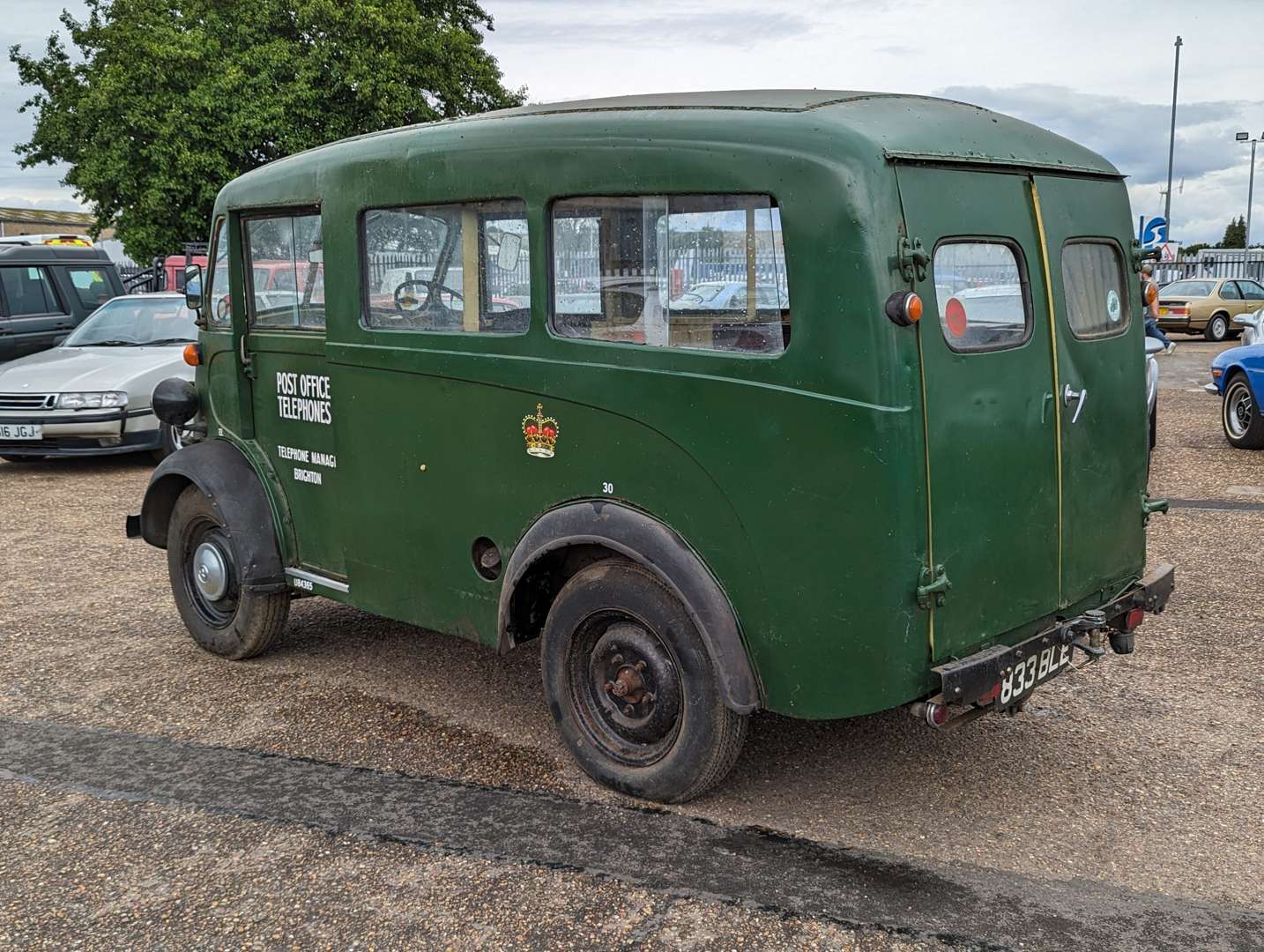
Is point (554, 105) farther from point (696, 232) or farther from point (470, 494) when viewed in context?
point (470, 494)

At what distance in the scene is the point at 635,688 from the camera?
420 centimetres

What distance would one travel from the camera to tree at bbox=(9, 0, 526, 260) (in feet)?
85.1

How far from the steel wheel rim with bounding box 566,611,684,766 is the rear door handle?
1613mm

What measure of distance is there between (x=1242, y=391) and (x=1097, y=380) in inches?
343

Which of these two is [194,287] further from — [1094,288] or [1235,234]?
[1235,234]

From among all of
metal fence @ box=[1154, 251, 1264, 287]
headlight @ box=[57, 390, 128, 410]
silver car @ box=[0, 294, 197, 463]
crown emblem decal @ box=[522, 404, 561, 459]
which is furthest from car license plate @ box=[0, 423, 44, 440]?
metal fence @ box=[1154, 251, 1264, 287]

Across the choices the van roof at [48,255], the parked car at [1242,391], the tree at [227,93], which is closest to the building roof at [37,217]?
the tree at [227,93]

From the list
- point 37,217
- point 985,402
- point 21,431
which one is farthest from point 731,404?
point 37,217

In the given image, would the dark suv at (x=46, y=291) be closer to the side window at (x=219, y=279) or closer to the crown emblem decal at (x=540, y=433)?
the side window at (x=219, y=279)

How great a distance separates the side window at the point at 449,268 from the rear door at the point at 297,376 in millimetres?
381

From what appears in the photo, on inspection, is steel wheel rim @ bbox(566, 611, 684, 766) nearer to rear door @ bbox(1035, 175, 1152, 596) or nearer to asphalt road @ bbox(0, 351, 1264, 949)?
asphalt road @ bbox(0, 351, 1264, 949)

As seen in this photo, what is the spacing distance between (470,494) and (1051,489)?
2102 millimetres

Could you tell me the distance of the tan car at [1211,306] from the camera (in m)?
26.9

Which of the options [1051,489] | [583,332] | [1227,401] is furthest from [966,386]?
[1227,401]
